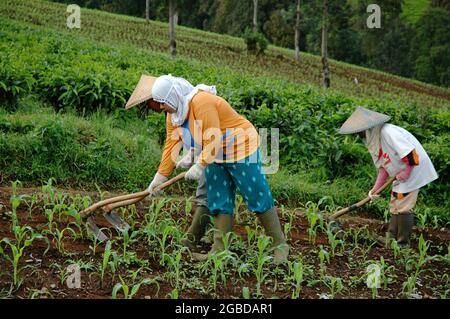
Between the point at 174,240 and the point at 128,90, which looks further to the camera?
the point at 128,90

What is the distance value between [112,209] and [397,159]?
9.05 feet

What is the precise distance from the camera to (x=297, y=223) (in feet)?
22.3

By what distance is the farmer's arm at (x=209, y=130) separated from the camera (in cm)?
491

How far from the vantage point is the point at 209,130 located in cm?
492

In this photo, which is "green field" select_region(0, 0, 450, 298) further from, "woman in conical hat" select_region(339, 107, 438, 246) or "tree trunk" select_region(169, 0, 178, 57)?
"tree trunk" select_region(169, 0, 178, 57)

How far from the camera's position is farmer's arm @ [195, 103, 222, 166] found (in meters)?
4.91

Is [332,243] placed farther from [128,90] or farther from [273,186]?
[128,90]

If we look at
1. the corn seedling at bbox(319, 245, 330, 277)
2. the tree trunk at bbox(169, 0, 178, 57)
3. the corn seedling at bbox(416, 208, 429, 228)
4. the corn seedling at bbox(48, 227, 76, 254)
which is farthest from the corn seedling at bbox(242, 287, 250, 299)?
the tree trunk at bbox(169, 0, 178, 57)

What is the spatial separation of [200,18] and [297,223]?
5171 centimetres

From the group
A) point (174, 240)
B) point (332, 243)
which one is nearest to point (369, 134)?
point (332, 243)

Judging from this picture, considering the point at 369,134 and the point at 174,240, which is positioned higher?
the point at 369,134

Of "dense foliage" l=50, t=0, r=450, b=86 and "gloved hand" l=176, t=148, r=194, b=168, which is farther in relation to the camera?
"dense foliage" l=50, t=0, r=450, b=86

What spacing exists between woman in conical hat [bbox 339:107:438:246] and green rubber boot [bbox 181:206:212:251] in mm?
1579

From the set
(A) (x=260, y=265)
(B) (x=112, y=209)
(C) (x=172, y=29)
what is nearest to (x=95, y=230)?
(B) (x=112, y=209)
